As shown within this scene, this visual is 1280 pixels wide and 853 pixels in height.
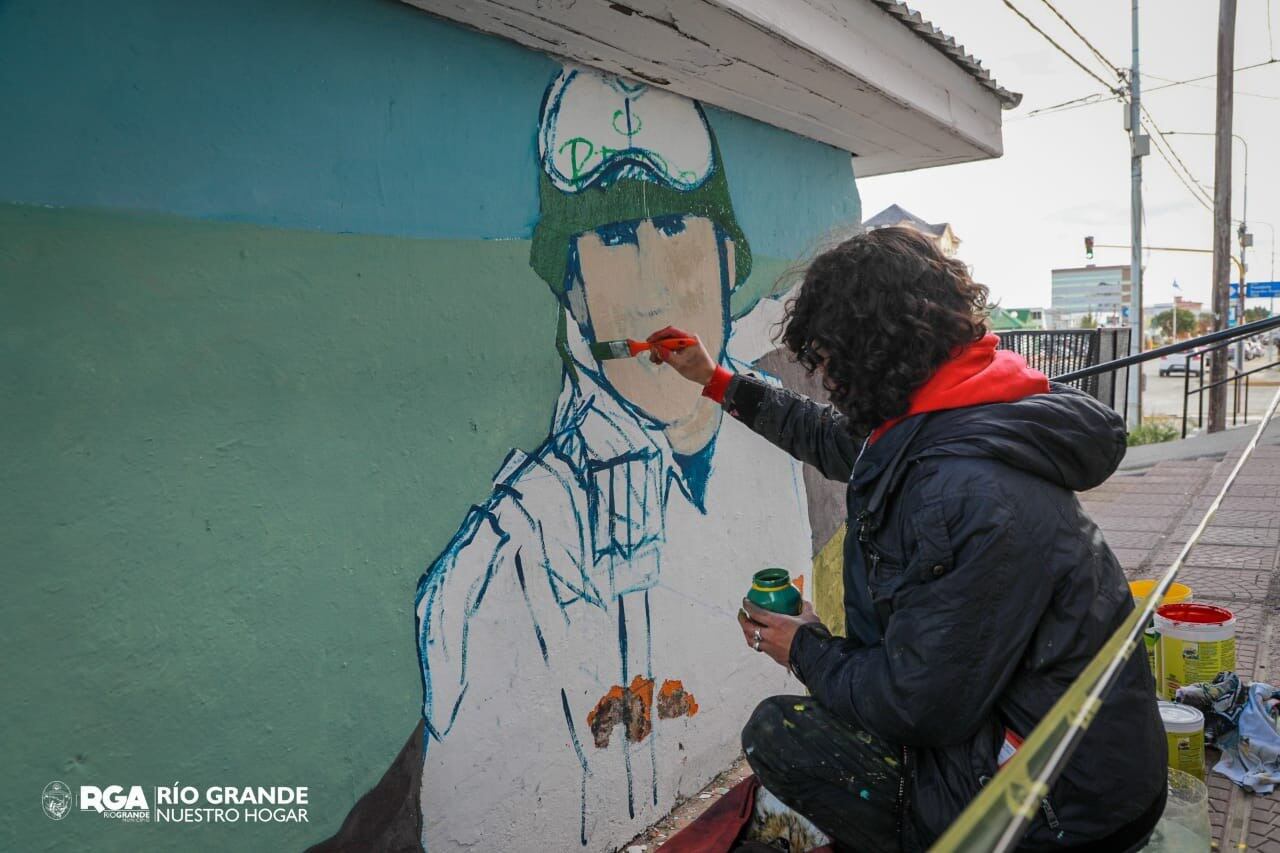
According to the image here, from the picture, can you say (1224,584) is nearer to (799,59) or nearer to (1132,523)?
(1132,523)

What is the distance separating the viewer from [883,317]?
176 centimetres

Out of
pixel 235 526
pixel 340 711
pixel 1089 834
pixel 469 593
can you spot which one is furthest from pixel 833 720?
pixel 235 526

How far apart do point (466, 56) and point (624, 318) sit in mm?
905

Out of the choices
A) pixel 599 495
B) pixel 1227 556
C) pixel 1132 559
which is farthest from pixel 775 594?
pixel 1227 556

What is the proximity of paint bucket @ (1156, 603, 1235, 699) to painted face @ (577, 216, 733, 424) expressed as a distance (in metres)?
1.98

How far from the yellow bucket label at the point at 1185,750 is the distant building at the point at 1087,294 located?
50234 millimetres

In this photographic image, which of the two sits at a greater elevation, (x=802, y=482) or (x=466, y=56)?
(x=466, y=56)

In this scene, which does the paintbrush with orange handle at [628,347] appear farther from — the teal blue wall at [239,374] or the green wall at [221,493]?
the green wall at [221,493]

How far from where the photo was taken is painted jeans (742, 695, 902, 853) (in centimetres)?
181

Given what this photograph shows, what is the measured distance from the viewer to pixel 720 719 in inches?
129

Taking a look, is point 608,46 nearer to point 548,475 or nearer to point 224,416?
point 548,475

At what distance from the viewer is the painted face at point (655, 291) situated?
2684mm

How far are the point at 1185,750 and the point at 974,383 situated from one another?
1.91 m
